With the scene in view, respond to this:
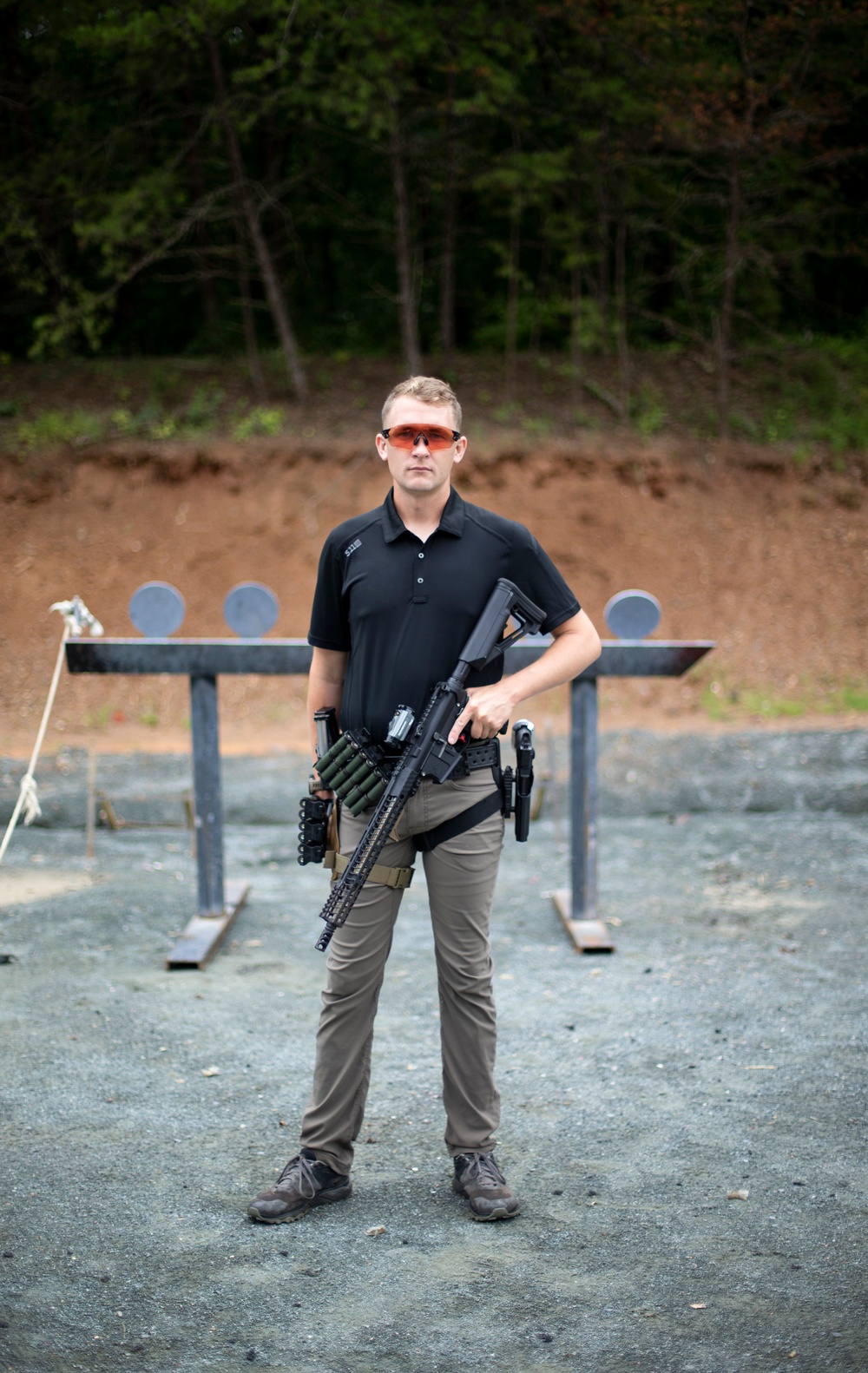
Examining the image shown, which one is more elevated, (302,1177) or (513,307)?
(513,307)

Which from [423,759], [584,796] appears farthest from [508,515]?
[423,759]

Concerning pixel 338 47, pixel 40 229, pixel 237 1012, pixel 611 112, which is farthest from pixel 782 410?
pixel 237 1012

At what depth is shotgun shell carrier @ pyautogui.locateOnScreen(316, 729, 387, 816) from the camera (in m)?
3.28

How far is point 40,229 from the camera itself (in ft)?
43.4

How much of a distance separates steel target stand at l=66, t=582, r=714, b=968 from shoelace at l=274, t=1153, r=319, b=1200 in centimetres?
234

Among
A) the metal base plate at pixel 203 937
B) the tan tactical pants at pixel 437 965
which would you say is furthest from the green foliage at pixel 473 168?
the tan tactical pants at pixel 437 965

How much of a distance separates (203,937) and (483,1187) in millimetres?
2751

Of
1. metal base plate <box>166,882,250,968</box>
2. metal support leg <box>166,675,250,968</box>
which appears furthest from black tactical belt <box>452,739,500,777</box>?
metal support leg <box>166,675,250,968</box>

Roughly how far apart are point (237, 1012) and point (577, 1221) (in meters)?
2.09

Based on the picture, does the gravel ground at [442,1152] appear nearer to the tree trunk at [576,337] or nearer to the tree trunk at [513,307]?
the tree trunk at [576,337]

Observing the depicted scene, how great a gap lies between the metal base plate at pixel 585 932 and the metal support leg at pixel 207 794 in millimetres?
1895

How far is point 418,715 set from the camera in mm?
3266

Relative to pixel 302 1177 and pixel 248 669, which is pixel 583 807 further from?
pixel 302 1177

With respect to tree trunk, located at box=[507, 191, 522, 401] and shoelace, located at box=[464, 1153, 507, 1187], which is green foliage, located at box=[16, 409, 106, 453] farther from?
shoelace, located at box=[464, 1153, 507, 1187]
